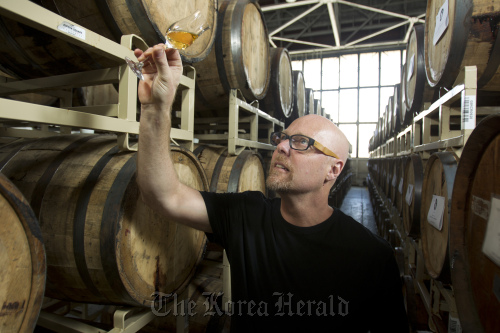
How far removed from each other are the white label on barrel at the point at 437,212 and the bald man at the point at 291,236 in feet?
2.08

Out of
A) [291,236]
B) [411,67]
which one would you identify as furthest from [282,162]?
[411,67]

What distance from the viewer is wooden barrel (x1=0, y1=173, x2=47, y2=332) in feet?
2.83

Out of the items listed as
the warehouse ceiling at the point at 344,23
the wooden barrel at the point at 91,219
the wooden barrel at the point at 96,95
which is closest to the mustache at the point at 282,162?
the wooden barrel at the point at 91,219

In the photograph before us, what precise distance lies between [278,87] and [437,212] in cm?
276

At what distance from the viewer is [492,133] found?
1.18 meters

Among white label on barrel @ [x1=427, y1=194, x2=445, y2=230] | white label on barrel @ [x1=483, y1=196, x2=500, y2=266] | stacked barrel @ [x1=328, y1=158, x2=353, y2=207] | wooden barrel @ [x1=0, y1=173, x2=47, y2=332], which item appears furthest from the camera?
stacked barrel @ [x1=328, y1=158, x2=353, y2=207]

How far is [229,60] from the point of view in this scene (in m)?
2.70

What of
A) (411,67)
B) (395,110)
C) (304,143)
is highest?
(411,67)

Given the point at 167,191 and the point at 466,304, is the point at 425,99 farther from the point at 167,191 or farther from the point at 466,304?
the point at 167,191

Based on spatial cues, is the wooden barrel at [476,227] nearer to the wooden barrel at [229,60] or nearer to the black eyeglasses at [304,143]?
the black eyeglasses at [304,143]

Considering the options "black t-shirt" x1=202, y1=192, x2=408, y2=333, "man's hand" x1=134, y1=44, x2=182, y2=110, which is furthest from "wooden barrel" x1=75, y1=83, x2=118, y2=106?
"black t-shirt" x1=202, y1=192, x2=408, y2=333

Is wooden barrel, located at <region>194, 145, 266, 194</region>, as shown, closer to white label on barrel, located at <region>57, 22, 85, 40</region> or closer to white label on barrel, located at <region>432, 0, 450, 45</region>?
white label on barrel, located at <region>57, 22, 85, 40</region>

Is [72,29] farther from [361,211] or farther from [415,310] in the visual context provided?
[361,211]

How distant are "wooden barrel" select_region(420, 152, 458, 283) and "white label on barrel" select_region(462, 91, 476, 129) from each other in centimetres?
A: 22
